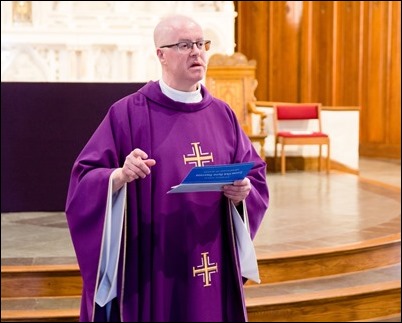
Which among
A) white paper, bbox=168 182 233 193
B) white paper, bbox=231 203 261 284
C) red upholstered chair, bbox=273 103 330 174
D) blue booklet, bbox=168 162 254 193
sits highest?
blue booklet, bbox=168 162 254 193

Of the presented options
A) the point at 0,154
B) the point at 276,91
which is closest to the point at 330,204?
the point at 0,154

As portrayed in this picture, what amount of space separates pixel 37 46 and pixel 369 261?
247 inches

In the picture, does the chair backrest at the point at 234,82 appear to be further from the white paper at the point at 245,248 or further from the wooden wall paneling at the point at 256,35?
the white paper at the point at 245,248

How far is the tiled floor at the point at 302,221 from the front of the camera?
5.52 meters

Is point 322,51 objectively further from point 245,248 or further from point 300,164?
point 245,248

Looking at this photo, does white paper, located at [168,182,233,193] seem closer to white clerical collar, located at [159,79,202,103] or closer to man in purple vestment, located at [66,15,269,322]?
man in purple vestment, located at [66,15,269,322]

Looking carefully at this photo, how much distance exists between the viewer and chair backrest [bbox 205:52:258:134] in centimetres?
990

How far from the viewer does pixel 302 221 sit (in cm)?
672

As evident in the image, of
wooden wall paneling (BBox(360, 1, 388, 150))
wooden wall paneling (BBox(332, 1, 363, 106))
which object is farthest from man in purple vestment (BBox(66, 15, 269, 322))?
wooden wall paneling (BBox(332, 1, 363, 106))

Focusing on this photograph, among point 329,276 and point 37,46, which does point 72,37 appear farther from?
point 329,276

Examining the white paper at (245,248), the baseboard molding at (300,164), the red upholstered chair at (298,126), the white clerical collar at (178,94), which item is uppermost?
the white clerical collar at (178,94)

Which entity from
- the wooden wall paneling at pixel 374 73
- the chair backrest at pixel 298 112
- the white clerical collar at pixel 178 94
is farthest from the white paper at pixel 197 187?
the wooden wall paneling at pixel 374 73

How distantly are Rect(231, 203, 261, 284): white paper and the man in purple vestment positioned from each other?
2 cm

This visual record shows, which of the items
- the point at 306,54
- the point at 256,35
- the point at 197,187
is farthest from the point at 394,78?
the point at 197,187
